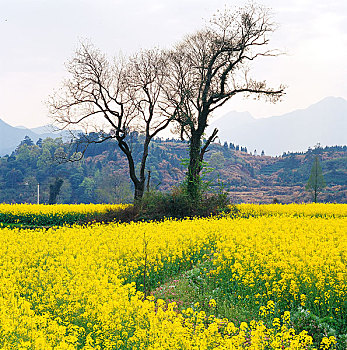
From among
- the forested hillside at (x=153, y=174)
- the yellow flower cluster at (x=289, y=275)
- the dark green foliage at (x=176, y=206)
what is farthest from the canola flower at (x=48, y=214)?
the forested hillside at (x=153, y=174)

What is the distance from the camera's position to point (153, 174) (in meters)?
83.6

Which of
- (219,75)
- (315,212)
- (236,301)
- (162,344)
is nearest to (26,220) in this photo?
(219,75)

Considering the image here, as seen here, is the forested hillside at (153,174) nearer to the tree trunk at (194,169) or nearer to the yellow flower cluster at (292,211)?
the tree trunk at (194,169)

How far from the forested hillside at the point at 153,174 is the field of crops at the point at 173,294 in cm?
5655

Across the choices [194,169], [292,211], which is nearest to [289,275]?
[292,211]

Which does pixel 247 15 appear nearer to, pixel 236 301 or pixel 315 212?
pixel 315 212

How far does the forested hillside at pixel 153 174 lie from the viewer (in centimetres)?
7925

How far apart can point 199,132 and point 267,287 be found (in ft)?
64.8

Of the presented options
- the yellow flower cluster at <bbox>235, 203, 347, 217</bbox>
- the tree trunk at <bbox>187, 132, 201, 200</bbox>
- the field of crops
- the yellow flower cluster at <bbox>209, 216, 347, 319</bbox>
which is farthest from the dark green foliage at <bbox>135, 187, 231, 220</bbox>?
the yellow flower cluster at <bbox>209, 216, 347, 319</bbox>

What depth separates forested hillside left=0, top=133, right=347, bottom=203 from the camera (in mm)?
79250

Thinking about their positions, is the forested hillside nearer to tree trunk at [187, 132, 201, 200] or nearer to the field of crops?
tree trunk at [187, 132, 201, 200]

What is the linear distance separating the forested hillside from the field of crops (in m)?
56.6

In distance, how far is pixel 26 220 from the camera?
2697 cm

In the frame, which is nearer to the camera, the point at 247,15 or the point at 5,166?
the point at 247,15
